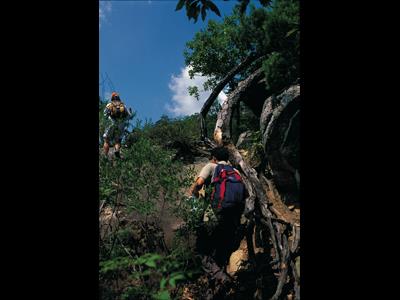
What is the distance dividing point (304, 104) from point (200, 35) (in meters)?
13.2

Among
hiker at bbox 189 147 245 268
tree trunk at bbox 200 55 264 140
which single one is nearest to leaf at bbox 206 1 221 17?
hiker at bbox 189 147 245 268

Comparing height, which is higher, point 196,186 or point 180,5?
point 180,5

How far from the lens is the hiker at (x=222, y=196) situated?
5254 mm

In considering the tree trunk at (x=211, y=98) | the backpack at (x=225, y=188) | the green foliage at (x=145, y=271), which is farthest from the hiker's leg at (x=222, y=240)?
the tree trunk at (x=211, y=98)

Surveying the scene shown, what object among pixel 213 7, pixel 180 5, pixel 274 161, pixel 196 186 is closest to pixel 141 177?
pixel 196 186

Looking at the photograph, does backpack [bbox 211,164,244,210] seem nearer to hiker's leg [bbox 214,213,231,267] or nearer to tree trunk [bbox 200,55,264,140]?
hiker's leg [bbox 214,213,231,267]

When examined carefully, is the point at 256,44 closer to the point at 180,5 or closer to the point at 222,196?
the point at 222,196

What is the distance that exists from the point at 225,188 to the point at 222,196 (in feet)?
0.48

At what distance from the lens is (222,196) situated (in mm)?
5266

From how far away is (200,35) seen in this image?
47.3ft

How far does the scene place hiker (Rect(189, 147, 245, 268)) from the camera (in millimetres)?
5254

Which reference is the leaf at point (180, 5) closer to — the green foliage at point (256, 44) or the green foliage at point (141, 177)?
the green foliage at point (256, 44)
